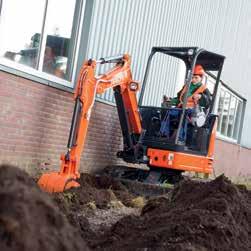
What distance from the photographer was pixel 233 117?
23844 millimetres

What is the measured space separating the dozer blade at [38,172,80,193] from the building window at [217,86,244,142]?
13057mm

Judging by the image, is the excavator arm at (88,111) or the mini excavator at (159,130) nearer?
the excavator arm at (88,111)

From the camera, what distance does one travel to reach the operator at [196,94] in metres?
11.7

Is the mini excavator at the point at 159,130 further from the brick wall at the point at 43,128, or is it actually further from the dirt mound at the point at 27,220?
the dirt mound at the point at 27,220

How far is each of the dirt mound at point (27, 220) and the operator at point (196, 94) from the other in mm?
8706

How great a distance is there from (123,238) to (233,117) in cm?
1877

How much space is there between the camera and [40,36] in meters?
10.4

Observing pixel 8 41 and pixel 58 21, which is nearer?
pixel 8 41

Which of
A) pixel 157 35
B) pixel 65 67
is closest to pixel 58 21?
pixel 65 67

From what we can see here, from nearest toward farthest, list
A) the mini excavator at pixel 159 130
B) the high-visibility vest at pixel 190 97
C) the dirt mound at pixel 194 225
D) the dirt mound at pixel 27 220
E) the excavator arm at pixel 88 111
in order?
1. the dirt mound at pixel 27 220
2. the dirt mound at pixel 194 225
3. the excavator arm at pixel 88 111
4. the mini excavator at pixel 159 130
5. the high-visibility vest at pixel 190 97

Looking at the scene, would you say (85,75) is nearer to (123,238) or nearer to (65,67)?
(65,67)

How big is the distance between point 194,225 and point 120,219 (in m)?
1.64

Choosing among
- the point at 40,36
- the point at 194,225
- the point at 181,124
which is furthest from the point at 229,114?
the point at 194,225

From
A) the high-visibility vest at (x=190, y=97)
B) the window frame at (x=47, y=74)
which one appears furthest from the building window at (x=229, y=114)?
the window frame at (x=47, y=74)
